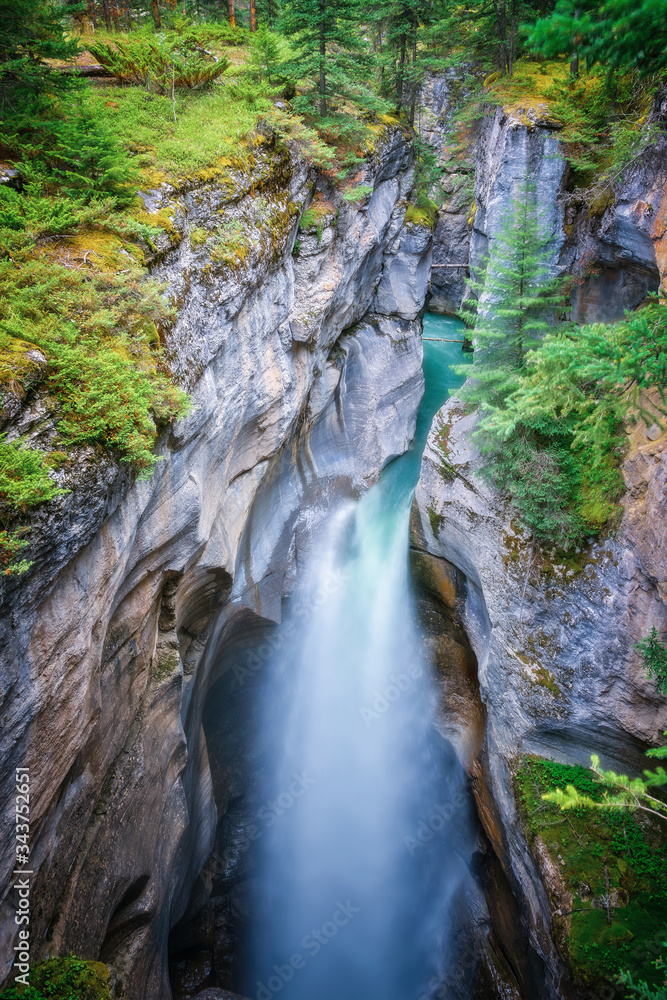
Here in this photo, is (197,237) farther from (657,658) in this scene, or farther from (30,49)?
(657,658)

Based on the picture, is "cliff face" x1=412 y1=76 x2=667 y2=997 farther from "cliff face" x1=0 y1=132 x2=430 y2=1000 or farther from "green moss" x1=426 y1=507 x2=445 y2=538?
"cliff face" x1=0 y1=132 x2=430 y2=1000

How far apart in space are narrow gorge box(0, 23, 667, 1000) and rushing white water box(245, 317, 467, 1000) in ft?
0.21

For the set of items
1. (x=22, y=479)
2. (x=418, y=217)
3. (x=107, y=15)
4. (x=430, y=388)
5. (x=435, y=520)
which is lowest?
(x=435, y=520)

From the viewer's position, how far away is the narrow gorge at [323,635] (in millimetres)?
5660

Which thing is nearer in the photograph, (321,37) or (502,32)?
(321,37)

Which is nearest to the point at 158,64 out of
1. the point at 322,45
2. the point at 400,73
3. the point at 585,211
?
the point at 322,45

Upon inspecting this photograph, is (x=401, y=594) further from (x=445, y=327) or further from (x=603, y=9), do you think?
(x=445, y=327)

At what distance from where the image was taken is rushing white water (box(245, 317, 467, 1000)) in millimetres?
11172

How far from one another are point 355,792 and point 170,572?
922 centimetres

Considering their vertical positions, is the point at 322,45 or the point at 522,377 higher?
the point at 322,45

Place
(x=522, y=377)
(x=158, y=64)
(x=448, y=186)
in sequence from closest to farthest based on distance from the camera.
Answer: (x=522, y=377) → (x=158, y=64) → (x=448, y=186)

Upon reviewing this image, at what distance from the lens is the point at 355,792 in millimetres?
13086

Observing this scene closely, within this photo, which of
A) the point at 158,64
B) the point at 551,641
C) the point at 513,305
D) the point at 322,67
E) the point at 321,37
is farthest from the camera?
the point at 322,67

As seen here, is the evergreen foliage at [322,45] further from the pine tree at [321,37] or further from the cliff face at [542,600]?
the cliff face at [542,600]
